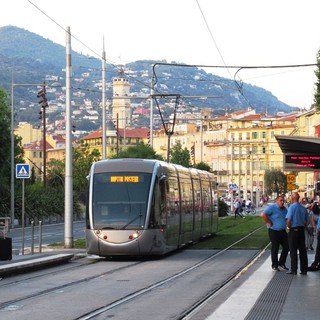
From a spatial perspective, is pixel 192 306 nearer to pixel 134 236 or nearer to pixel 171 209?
pixel 134 236

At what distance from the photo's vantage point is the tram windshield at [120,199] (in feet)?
101

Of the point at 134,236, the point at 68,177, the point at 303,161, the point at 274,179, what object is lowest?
the point at 134,236

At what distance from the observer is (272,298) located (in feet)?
62.3

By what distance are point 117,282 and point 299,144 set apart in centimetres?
873

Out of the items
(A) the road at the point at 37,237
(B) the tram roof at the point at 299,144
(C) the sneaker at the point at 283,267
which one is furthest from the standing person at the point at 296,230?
(A) the road at the point at 37,237

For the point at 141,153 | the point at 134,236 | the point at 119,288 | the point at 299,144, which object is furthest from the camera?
the point at 141,153

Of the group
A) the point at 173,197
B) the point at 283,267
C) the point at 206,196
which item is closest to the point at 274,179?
the point at 206,196

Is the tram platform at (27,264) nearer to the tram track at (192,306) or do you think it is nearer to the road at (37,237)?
the tram track at (192,306)

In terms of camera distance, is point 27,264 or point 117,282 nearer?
point 117,282

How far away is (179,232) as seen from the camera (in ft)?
118

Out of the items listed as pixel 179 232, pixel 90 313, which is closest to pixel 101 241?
pixel 179 232

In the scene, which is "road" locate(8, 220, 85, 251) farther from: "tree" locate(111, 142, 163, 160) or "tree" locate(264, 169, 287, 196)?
"tree" locate(264, 169, 287, 196)

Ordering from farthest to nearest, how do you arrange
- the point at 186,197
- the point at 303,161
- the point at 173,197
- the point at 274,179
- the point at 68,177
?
the point at 274,179
the point at 186,197
the point at 68,177
the point at 303,161
the point at 173,197

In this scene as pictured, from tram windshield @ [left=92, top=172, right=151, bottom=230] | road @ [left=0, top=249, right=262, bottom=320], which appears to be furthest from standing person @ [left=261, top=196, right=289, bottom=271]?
tram windshield @ [left=92, top=172, right=151, bottom=230]
